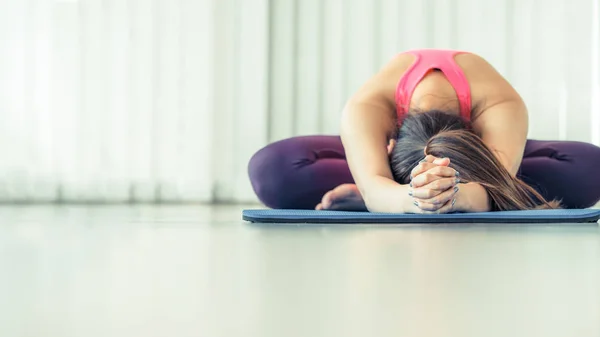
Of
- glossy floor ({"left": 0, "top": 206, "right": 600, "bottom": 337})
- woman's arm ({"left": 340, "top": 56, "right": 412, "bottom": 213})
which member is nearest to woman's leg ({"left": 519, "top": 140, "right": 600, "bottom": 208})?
woman's arm ({"left": 340, "top": 56, "right": 412, "bottom": 213})

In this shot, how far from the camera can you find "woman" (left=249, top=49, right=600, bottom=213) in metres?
1.74

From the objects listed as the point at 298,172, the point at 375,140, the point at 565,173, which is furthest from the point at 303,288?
the point at 565,173

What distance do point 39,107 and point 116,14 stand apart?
26.8 inches

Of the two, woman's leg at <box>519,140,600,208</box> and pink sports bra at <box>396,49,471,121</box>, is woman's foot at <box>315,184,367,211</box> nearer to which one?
pink sports bra at <box>396,49,471,121</box>

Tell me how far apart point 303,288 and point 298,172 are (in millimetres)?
1867

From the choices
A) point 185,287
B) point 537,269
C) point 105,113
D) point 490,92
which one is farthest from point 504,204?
point 105,113

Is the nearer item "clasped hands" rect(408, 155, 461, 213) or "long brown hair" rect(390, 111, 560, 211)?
"clasped hands" rect(408, 155, 461, 213)

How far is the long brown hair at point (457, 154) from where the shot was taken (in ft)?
5.87

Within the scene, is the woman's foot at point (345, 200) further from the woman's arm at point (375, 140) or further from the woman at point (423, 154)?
the woman's arm at point (375, 140)

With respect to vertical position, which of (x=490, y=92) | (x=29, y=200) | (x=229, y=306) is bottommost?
(x=29, y=200)

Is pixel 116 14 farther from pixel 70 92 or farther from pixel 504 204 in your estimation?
pixel 504 204

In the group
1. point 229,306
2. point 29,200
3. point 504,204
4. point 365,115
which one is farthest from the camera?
point 29,200

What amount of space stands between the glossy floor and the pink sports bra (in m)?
0.98

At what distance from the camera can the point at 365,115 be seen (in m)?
2.03
